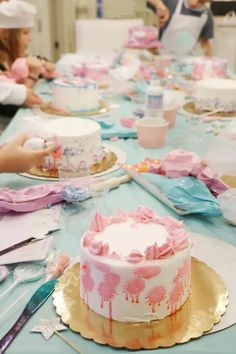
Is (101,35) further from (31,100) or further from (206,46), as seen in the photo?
(31,100)

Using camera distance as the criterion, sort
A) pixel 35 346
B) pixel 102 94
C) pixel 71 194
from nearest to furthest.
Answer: pixel 35 346, pixel 71 194, pixel 102 94

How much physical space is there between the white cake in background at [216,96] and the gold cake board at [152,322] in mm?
1148

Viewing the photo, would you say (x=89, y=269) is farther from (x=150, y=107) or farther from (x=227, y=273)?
(x=150, y=107)

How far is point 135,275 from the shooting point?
701 millimetres

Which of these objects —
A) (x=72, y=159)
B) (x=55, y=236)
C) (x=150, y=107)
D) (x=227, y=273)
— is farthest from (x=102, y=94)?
(x=227, y=273)

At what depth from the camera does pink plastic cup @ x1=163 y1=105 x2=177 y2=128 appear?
1.69 m

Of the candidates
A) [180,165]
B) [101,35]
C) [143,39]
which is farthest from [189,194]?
[101,35]

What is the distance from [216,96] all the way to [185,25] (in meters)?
1.59

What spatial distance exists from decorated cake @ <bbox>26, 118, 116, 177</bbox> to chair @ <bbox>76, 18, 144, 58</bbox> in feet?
7.18

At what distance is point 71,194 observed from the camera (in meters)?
1.12

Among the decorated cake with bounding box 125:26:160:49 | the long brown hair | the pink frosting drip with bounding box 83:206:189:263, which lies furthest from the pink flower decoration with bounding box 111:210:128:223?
the decorated cake with bounding box 125:26:160:49

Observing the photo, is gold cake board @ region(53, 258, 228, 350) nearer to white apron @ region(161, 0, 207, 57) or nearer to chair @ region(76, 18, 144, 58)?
white apron @ region(161, 0, 207, 57)

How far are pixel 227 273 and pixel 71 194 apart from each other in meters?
0.43

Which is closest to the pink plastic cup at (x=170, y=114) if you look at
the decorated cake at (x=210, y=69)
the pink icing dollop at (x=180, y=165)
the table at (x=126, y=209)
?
the table at (x=126, y=209)
